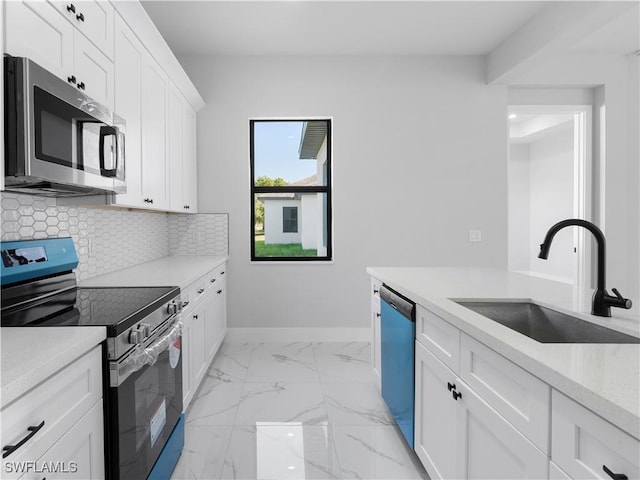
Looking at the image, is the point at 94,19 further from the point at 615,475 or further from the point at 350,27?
the point at 615,475

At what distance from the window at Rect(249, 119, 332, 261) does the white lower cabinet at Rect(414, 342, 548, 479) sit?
7.77 feet

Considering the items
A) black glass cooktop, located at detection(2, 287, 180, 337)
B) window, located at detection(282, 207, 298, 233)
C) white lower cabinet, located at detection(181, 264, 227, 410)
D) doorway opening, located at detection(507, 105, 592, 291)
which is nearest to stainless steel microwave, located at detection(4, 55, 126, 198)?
black glass cooktop, located at detection(2, 287, 180, 337)

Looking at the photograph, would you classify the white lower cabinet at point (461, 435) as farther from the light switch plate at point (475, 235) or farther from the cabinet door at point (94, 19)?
the light switch plate at point (475, 235)

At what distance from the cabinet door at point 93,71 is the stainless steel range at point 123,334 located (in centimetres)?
72

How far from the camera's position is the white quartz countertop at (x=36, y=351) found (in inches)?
32.2

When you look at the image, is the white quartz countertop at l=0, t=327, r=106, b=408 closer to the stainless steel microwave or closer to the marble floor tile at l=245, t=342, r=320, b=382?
the stainless steel microwave

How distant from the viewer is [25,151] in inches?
47.6

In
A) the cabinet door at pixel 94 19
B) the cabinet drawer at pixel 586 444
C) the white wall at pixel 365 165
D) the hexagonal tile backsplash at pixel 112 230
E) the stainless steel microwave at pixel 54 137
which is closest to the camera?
the cabinet drawer at pixel 586 444

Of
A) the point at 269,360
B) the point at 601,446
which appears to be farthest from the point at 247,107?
the point at 601,446

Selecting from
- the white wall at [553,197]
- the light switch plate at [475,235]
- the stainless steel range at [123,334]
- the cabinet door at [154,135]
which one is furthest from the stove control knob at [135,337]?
the white wall at [553,197]

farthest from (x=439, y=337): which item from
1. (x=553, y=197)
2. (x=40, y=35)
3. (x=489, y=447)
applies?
(x=553, y=197)

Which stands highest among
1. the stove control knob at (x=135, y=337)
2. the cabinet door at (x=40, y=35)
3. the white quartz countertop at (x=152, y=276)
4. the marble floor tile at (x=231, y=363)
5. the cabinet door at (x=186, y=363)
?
the cabinet door at (x=40, y=35)

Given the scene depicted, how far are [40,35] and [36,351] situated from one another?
112 cm

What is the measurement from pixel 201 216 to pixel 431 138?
2434 millimetres
